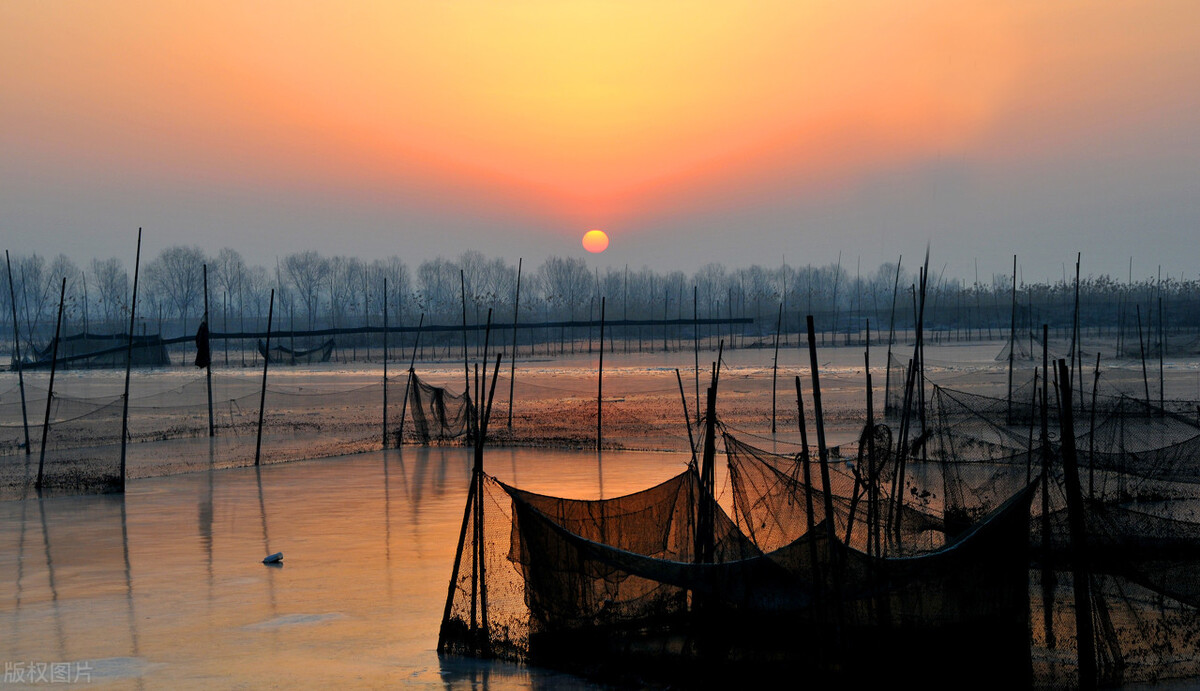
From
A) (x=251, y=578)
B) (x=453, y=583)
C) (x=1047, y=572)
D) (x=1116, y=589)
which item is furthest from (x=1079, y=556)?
(x=251, y=578)

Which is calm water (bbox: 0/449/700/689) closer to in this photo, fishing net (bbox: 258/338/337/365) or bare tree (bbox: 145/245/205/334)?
fishing net (bbox: 258/338/337/365)

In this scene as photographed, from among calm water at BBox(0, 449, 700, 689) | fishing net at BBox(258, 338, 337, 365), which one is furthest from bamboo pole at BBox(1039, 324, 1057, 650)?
fishing net at BBox(258, 338, 337, 365)

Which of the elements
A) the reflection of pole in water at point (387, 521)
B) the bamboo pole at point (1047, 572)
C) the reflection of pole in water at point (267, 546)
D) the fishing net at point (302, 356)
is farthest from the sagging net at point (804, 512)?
the fishing net at point (302, 356)

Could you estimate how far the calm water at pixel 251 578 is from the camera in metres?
6.97

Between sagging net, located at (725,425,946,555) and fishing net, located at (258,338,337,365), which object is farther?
fishing net, located at (258,338,337,365)

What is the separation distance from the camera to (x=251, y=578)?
9.32 meters

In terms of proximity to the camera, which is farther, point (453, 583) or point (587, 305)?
point (587, 305)

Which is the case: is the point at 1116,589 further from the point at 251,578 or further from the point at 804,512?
the point at 251,578

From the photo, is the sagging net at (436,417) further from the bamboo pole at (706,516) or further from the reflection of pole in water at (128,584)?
the bamboo pole at (706,516)

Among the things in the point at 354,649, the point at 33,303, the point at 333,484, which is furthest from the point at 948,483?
the point at 33,303

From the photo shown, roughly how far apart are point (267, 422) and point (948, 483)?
62.3ft

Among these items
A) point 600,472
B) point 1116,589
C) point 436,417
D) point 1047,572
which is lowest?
point 600,472

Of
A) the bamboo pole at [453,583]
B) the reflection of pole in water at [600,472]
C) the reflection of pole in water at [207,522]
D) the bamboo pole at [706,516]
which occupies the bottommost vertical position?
the reflection of pole in water at [207,522]

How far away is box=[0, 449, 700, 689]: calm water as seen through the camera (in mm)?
6969
